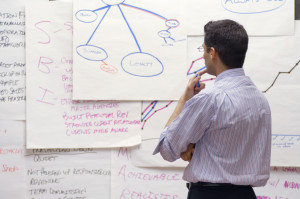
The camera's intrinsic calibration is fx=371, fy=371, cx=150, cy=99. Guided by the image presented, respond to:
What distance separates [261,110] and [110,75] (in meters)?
0.90

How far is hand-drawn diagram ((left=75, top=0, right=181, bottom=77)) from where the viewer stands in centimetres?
187

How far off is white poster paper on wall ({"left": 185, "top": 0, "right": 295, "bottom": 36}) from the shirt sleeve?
2.72 ft

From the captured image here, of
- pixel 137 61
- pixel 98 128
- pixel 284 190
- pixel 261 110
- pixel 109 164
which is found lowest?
pixel 284 190

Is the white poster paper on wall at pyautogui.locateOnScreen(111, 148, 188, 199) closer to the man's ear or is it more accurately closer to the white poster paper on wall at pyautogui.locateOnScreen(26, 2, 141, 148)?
the white poster paper on wall at pyautogui.locateOnScreen(26, 2, 141, 148)

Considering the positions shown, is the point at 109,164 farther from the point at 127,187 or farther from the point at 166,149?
the point at 166,149

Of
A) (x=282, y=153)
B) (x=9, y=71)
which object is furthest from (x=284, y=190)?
(x=9, y=71)

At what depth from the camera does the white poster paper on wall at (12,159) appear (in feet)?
6.23

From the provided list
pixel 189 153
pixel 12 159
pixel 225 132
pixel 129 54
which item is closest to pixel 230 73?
pixel 225 132

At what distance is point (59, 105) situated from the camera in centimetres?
189

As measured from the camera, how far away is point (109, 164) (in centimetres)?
194

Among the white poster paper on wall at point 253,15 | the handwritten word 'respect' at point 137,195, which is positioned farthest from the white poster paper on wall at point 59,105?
the white poster paper on wall at point 253,15

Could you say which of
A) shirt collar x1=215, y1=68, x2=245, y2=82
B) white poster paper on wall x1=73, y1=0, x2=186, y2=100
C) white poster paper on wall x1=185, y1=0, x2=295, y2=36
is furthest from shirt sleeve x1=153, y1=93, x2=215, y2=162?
white poster paper on wall x1=185, y1=0, x2=295, y2=36

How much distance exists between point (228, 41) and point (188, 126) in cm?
29

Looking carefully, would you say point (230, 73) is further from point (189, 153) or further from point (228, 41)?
point (189, 153)
